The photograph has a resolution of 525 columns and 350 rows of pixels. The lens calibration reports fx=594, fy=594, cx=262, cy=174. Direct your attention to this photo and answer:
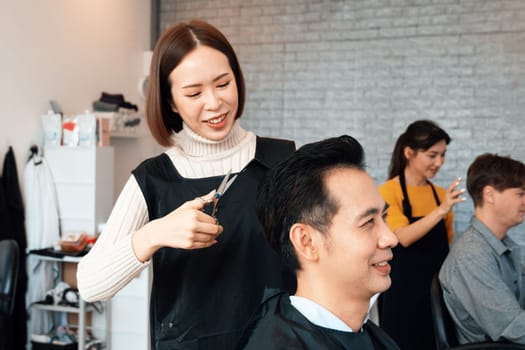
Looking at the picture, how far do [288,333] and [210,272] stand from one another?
10.4 inches

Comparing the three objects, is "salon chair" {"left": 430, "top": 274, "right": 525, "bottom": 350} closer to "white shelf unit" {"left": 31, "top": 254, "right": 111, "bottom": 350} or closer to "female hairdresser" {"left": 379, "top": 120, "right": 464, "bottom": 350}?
"female hairdresser" {"left": 379, "top": 120, "right": 464, "bottom": 350}

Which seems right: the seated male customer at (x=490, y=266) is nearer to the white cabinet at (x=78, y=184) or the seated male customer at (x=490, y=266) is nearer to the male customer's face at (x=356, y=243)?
the male customer's face at (x=356, y=243)

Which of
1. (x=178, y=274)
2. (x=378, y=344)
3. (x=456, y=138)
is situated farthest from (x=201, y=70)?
(x=456, y=138)

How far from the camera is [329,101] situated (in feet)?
16.9

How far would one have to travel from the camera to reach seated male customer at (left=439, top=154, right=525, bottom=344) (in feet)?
6.92

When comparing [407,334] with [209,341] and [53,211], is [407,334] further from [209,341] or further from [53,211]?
[53,211]

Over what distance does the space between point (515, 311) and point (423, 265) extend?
0.95 metres

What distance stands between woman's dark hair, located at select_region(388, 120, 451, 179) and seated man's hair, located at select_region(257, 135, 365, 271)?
2.04 m

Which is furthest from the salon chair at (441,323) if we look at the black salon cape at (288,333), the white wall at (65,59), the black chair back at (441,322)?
the white wall at (65,59)

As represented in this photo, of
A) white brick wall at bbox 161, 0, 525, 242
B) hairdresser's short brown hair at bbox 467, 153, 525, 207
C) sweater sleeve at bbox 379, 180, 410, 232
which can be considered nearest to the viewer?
Result: hairdresser's short brown hair at bbox 467, 153, 525, 207

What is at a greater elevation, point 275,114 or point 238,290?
point 275,114

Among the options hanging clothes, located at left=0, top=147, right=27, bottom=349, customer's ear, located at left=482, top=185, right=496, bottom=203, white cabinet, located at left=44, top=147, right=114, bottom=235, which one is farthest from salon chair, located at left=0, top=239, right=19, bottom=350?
customer's ear, located at left=482, top=185, right=496, bottom=203

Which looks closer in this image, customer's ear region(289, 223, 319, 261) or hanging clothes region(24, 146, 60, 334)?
customer's ear region(289, 223, 319, 261)

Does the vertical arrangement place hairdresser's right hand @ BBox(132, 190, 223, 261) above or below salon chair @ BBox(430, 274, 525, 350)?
above
